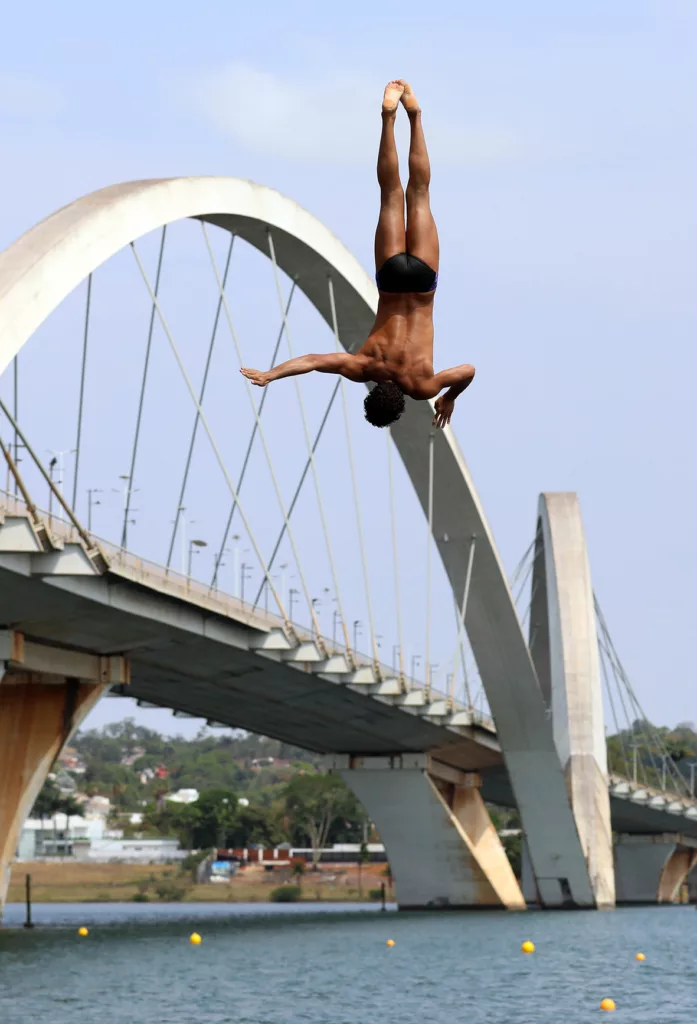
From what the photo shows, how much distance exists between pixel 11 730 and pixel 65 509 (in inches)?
614

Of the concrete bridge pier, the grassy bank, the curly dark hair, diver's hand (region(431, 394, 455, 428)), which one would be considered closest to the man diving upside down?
the curly dark hair

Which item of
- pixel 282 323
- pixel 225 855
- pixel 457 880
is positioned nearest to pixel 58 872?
pixel 225 855

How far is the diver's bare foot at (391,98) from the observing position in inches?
647

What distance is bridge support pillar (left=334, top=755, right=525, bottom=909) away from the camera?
89.2 m

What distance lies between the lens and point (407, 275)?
16500 mm

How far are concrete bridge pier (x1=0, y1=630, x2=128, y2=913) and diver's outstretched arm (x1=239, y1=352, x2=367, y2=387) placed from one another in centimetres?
3812

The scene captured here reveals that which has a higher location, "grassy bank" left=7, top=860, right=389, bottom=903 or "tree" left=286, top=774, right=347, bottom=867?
"tree" left=286, top=774, right=347, bottom=867

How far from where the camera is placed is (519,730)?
81812mm

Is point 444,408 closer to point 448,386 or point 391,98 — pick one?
point 448,386

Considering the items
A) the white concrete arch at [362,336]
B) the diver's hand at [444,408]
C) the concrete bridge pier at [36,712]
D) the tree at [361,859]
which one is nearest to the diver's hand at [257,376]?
the diver's hand at [444,408]

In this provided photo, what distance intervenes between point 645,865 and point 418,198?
119 meters

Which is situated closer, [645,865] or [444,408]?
[444,408]

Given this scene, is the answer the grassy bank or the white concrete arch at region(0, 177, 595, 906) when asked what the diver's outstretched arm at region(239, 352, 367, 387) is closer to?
the white concrete arch at region(0, 177, 595, 906)

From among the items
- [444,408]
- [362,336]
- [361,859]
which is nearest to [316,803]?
[361,859]
